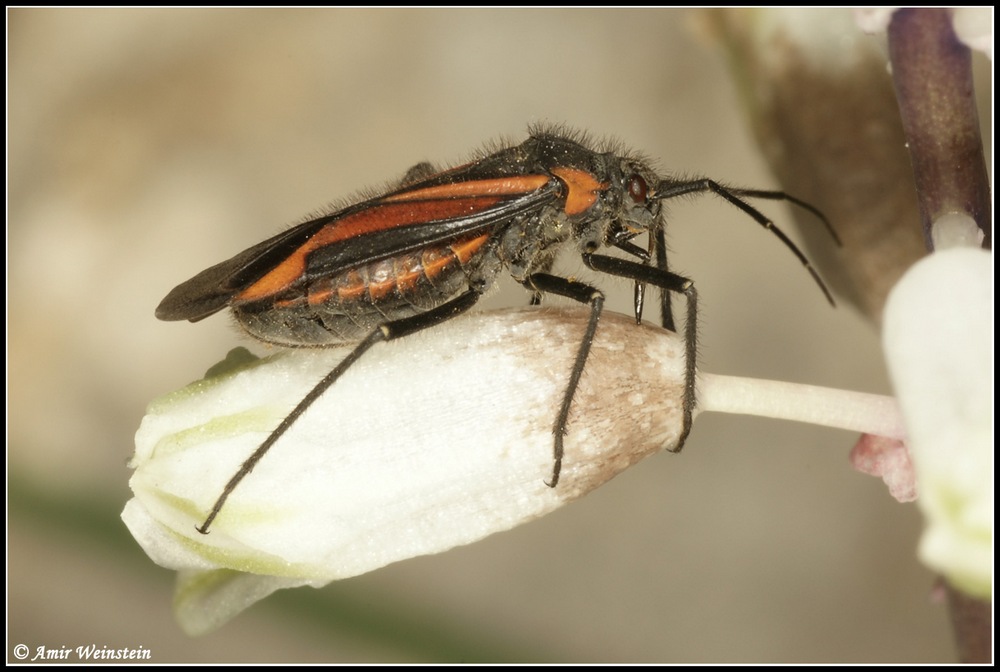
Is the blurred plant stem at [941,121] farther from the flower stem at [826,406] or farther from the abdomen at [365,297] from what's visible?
the abdomen at [365,297]

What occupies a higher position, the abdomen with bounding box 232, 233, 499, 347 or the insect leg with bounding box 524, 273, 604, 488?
the abdomen with bounding box 232, 233, 499, 347

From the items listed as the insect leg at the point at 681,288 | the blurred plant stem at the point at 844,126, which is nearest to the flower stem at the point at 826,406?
the insect leg at the point at 681,288

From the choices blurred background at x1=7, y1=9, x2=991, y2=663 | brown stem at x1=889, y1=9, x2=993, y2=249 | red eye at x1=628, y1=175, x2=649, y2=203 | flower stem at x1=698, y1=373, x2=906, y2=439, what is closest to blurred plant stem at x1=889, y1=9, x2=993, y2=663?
brown stem at x1=889, y1=9, x2=993, y2=249

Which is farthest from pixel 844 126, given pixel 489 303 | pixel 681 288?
pixel 489 303

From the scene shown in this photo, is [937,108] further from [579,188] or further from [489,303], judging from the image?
[489,303]

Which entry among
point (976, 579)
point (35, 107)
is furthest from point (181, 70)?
point (976, 579)

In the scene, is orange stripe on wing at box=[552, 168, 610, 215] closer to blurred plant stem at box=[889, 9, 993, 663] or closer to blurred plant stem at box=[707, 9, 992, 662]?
→ blurred plant stem at box=[707, 9, 992, 662]

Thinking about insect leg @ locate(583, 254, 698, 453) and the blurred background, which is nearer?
insect leg @ locate(583, 254, 698, 453)
